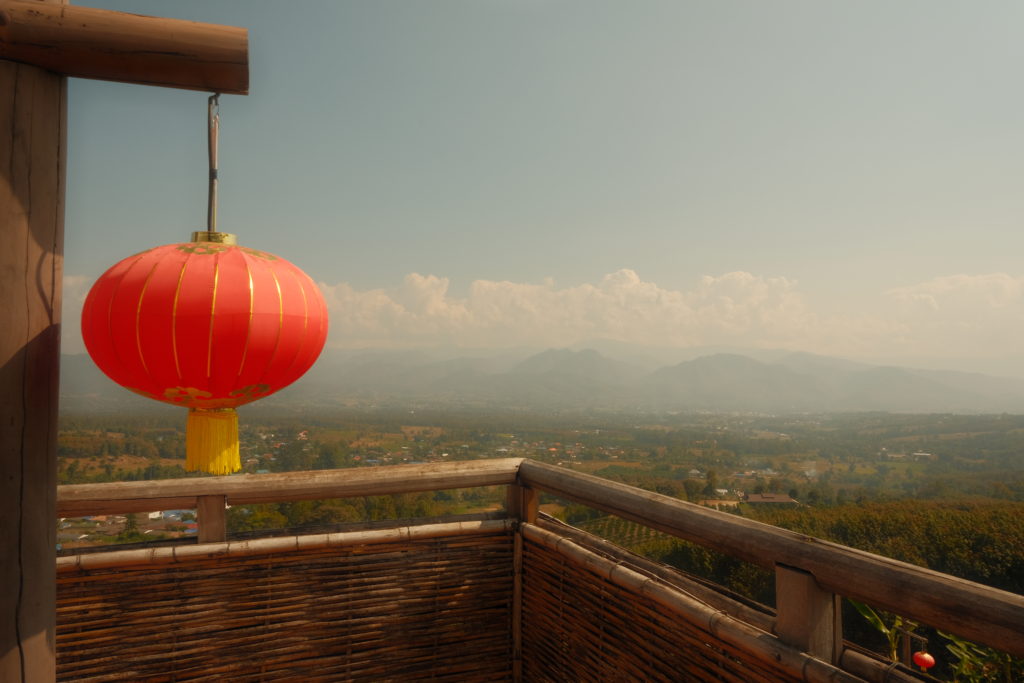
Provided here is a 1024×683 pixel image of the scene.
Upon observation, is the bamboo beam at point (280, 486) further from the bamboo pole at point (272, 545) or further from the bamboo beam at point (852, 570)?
the bamboo beam at point (852, 570)

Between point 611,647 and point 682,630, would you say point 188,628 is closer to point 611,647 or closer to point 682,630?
point 611,647

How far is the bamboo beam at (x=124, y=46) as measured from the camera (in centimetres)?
99

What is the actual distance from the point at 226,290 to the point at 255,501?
93 cm

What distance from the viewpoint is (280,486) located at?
6.01 feet

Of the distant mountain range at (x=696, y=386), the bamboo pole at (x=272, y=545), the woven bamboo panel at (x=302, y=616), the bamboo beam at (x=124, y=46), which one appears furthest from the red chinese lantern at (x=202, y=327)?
the distant mountain range at (x=696, y=386)

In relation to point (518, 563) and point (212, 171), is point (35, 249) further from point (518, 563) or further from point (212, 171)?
point (518, 563)

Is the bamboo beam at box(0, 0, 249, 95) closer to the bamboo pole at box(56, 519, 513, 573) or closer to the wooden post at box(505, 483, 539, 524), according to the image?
the bamboo pole at box(56, 519, 513, 573)

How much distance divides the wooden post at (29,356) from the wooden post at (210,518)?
0.74 m

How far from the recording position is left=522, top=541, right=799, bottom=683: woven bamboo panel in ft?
4.39

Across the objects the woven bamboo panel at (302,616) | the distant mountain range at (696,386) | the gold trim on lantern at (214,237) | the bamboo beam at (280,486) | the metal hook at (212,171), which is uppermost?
the metal hook at (212,171)

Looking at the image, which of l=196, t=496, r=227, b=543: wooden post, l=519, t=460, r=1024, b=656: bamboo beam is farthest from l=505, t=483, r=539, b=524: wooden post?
l=196, t=496, r=227, b=543: wooden post

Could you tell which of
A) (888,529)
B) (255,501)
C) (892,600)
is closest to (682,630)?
(892,600)

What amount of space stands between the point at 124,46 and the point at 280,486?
1.35 m

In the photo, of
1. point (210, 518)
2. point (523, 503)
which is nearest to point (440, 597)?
point (523, 503)
